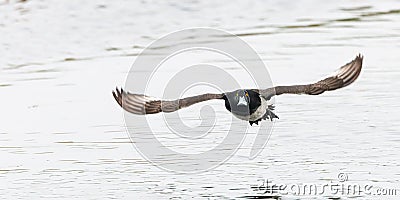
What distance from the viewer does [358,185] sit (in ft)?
28.9

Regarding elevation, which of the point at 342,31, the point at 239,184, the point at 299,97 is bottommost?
the point at 239,184

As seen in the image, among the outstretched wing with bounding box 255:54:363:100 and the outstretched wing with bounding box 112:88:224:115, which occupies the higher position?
the outstretched wing with bounding box 255:54:363:100

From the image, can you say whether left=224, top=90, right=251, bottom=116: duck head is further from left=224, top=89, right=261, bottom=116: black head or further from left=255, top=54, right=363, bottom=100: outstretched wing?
left=255, top=54, right=363, bottom=100: outstretched wing

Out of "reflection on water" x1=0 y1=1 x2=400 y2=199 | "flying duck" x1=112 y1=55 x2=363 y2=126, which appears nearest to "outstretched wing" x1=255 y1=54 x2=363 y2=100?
"flying duck" x1=112 y1=55 x2=363 y2=126

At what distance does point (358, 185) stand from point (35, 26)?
8.04 m

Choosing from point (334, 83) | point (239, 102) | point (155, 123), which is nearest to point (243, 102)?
point (239, 102)

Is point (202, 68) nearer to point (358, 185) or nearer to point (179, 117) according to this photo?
point (179, 117)

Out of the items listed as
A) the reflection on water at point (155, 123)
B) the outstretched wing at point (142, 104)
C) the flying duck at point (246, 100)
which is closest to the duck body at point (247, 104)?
the flying duck at point (246, 100)

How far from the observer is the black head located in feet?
31.6

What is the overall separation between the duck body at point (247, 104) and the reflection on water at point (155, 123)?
35 cm

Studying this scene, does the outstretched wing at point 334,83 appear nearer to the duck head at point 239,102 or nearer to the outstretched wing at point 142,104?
the duck head at point 239,102

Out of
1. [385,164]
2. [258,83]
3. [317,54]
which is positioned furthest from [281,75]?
[385,164]

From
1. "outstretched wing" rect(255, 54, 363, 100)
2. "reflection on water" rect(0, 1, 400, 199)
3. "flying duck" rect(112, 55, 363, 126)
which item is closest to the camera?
"reflection on water" rect(0, 1, 400, 199)

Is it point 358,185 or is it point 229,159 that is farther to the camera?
point 229,159
